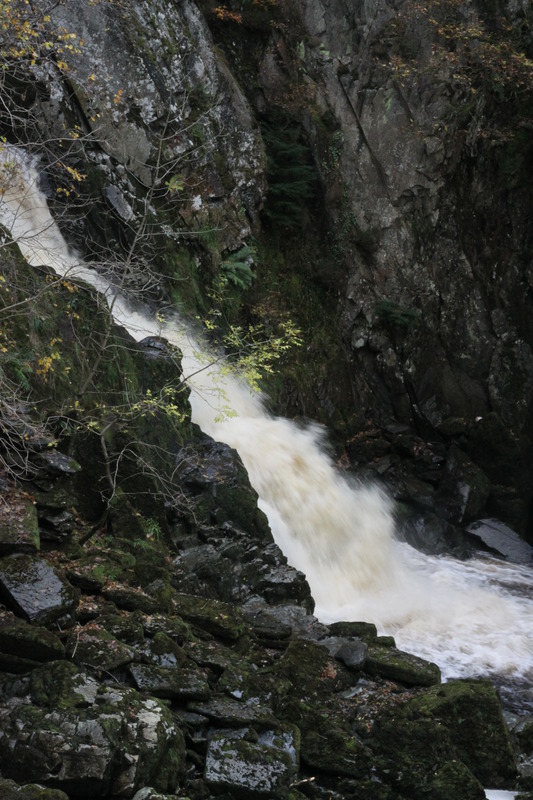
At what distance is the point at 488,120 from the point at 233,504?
1213 centimetres

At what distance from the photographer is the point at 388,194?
16375mm

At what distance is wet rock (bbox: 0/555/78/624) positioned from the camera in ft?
16.7

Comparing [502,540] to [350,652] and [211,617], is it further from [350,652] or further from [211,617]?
[211,617]

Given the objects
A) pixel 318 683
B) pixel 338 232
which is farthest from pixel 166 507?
pixel 338 232

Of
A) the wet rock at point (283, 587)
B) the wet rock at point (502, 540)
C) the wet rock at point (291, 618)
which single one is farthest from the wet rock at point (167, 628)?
the wet rock at point (502, 540)

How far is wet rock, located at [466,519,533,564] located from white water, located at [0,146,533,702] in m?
0.67

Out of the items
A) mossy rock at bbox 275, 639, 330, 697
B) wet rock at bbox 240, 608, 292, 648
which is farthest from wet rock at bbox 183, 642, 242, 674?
Result: wet rock at bbox 240, 608, 292, 648

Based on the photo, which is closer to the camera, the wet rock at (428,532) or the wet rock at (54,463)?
the wet rock at (54,463)

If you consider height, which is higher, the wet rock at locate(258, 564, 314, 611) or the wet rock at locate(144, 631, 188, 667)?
the wet rock at locate(144, 631, 188, 667)

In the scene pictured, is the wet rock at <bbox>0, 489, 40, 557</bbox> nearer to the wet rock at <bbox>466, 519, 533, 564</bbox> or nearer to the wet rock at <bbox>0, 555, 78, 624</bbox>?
the wet rock at <bbox>0, 555, 78, 624</bbox>

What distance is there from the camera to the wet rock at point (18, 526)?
5.62m

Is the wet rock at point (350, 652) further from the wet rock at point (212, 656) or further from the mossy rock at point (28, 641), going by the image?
the mossy rock at point (28, 641)

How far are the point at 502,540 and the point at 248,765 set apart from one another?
11674 millimetres

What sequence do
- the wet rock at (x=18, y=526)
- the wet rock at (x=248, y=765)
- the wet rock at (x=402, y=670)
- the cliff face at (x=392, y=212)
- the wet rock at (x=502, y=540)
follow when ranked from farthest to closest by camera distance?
the cliff face at (x=392, y=212) < the wet rock at (x=502, y=540) < the wet rock at (x=402, y=670) < the wet rock at (x=18, y=526) < the wet rock at (x=248, y=765)
